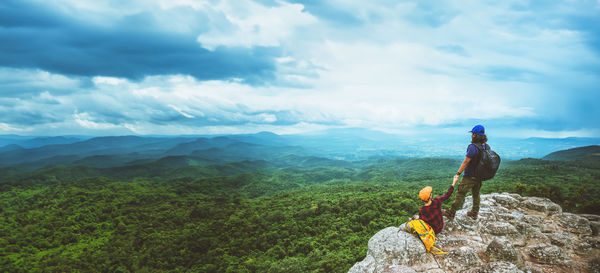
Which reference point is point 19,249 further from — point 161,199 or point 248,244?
point 248,244

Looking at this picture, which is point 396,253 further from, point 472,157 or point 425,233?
point 472,157

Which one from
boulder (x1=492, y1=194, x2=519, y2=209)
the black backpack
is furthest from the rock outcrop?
the black backpack

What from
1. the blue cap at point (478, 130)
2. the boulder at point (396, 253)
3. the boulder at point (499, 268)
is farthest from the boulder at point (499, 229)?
the blue cap at point (478, 130)

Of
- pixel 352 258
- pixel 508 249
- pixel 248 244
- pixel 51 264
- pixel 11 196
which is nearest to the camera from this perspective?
pixel 508 249

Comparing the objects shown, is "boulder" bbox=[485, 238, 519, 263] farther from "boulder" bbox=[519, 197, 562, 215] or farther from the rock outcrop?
"boulder" bbox=[519, 197, 562, 215]

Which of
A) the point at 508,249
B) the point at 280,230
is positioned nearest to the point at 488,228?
the point at 508,249

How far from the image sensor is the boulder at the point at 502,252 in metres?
6.89

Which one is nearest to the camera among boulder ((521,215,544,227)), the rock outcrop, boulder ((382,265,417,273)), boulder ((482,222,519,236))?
boulder ((382,265,417,273))

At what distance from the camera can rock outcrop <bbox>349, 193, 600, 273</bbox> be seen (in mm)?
6812

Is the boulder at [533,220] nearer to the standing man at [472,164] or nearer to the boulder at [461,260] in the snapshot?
the standing man at [472,164]

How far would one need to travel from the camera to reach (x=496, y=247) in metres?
7.23

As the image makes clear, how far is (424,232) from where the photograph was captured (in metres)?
7.64

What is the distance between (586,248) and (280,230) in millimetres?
31180

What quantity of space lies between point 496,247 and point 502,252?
184 millimetres
